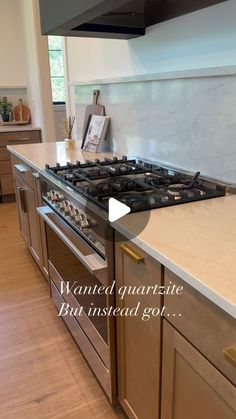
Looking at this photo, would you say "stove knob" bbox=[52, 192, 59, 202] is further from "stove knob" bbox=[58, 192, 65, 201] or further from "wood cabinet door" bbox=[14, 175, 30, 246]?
"wood cabinet door" bbox=[14, 175, 30, 246]

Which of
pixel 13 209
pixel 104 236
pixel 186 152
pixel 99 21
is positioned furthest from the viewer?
pixel 13 209

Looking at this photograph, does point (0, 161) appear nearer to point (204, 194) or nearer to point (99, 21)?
point (99, 21)

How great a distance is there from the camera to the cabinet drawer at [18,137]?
4096 mm

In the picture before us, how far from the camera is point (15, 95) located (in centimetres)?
461

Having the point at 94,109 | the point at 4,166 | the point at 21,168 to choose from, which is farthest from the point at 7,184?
the point at 94,109

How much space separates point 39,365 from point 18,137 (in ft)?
9.87

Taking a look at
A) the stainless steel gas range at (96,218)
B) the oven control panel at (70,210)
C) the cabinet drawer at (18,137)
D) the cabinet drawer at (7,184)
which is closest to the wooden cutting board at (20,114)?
the cabinet drawer at (18,137)

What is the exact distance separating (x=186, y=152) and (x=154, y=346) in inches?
35.5

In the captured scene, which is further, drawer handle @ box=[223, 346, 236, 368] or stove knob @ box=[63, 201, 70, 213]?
stove knob @ box=[63, 201, 70, 213]

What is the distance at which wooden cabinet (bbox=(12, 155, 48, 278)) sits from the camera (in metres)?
2.22

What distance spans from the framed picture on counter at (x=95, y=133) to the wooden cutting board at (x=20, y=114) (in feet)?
7.73

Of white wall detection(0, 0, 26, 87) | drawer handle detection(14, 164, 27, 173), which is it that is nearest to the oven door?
drawer handle detection(14, 164, 27, 173)

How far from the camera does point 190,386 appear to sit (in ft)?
2.89

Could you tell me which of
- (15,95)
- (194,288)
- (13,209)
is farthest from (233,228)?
(15,95)
